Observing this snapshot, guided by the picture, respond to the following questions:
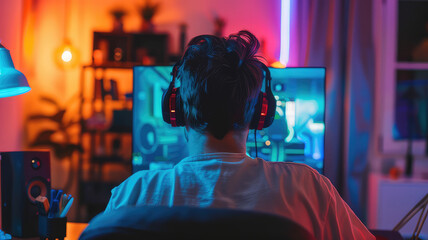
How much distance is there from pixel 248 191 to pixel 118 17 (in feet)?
10.6

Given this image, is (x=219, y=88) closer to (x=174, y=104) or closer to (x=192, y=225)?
(x=174, y=104)

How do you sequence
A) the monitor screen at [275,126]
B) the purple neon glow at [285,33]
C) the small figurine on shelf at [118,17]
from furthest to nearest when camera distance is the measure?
the small figurine on shelf at [118,17] < the purple neon glow at [285,33] < the monitor screen at [275,126]

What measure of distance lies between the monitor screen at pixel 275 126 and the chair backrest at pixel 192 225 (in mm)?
1150

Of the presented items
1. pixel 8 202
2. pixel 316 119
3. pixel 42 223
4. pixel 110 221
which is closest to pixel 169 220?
pixel 110 221

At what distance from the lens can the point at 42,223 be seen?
1.22 m

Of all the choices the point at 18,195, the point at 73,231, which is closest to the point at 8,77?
the point at 18,195

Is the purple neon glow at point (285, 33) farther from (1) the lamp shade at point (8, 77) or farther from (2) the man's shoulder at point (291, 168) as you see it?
(2) the man's shoulder at point (291, 168)

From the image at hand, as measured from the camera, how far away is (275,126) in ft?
5.44

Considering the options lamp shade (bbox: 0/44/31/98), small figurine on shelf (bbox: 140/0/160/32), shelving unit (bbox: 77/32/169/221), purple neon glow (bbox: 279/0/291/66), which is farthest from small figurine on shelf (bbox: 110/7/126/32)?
lamp shade (bbox: 0/44/31/98)

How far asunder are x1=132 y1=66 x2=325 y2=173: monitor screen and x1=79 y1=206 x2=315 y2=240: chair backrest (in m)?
1.15

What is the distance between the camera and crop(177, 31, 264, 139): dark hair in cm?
86

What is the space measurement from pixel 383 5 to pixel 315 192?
9.12ft

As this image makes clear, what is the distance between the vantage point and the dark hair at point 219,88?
0.86 m

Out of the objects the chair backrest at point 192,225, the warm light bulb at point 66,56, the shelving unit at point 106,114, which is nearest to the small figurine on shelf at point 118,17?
the shelving unit at point 106,114
